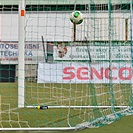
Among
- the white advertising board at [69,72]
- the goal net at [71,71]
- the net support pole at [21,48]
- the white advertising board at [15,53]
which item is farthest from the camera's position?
the white advertising board at [15,53]

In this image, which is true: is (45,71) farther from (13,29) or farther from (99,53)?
(13,29)

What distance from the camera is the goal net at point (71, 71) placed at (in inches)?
333

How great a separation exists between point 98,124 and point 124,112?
73.8 inches

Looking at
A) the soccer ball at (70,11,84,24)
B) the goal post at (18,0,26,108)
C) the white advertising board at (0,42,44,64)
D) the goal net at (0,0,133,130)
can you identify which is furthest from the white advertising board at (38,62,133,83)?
the goal post at (18,0,26,108)

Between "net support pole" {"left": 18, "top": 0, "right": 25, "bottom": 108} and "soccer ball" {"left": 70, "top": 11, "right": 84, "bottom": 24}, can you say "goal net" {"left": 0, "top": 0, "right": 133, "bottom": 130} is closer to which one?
"net support pole" {"left": 18, "top": 0, "right": 25, "bottom": 108}

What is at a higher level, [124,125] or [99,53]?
[99,53]

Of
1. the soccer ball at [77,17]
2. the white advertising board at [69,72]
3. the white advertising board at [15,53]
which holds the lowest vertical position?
the white advertising board at [69,72]

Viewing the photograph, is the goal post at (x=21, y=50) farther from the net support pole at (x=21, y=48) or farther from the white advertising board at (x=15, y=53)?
the white advertising board at (x=15, y=53)

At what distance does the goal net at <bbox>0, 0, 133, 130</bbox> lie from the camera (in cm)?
845

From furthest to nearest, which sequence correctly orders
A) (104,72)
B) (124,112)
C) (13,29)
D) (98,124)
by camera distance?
(13,29) < (104,72) < (124,112) < (98,124)

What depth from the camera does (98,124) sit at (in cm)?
724

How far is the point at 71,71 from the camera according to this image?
18.3 metres

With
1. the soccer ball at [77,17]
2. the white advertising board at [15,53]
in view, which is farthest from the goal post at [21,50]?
the white advertising board at [15,53]

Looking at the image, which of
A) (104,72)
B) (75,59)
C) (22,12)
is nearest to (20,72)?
(22,12)
